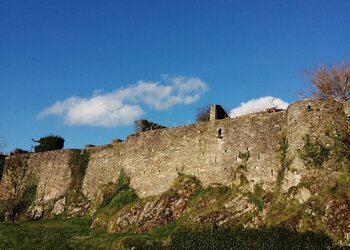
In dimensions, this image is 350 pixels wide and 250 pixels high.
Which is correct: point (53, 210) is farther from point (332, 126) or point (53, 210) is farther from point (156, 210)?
point (332, 126)

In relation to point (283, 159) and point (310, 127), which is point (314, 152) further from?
point (283, 159)

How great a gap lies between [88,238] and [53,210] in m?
12.1

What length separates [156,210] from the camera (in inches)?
1297

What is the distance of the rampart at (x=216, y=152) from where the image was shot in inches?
1105

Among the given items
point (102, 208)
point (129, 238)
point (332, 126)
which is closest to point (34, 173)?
Answer: point (102, 208)

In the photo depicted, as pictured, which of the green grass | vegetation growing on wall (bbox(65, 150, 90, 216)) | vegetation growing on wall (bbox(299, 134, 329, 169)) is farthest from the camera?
vegetation growing on wall (bbox(65, 150, 90, 216))

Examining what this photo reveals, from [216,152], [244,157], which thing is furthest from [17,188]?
[244,157]

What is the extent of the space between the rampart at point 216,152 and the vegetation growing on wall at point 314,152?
347mm

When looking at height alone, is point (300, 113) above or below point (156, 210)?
above

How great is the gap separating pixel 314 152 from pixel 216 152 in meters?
8.13

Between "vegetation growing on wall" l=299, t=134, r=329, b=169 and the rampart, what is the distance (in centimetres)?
35

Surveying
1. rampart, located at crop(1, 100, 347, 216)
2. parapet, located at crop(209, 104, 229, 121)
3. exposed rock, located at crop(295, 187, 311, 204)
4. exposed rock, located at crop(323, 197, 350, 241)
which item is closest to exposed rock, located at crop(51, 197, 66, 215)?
rampart, located at crop(1, 100, 347, 216)

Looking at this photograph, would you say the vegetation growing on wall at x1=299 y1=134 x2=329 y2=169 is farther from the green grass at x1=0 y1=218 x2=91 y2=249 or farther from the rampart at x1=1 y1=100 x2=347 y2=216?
the green grass at x1=0 y1=218 x2=91 y2=249

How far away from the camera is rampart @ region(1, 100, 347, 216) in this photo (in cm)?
2806
